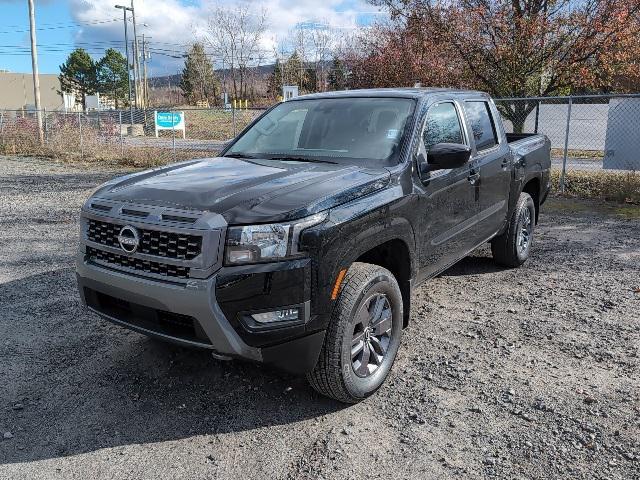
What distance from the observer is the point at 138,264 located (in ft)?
10.0

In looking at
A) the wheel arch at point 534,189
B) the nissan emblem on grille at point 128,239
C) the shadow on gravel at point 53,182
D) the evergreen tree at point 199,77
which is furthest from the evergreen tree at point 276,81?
the nissan emblem on grille at point 128,239

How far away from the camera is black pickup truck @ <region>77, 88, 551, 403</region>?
2.79 metres

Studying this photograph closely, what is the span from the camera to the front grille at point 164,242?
2.83 meters

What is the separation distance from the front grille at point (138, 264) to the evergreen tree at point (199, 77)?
206ft

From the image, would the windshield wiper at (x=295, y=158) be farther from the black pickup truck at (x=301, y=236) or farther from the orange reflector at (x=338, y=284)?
the orange reflector at (x=338, y=284)

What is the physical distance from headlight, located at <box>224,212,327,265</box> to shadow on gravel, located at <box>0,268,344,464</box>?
1020 mm

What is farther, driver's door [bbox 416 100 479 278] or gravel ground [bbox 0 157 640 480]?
driver's door [bbox 416 100 479 278]

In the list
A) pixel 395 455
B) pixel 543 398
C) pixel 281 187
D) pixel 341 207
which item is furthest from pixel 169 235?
pixel 543 398

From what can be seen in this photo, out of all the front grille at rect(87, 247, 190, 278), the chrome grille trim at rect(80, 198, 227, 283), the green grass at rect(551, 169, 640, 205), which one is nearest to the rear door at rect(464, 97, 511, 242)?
the chrome grille trim at rect(80, 198, 227, 283)

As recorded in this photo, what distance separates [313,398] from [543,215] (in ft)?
22.9

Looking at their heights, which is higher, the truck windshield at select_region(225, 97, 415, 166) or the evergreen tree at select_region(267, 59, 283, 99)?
the evergreen tree at select_region(267, 59, 283, 99)

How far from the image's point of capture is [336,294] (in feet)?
9.82

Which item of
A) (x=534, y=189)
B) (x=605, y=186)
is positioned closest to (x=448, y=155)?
(x=534, y=189)

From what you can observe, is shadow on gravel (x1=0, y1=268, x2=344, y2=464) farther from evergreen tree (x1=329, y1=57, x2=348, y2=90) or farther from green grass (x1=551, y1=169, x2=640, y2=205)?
evergreen tree (x1=329, y1=57, x2=348, y2=90)
